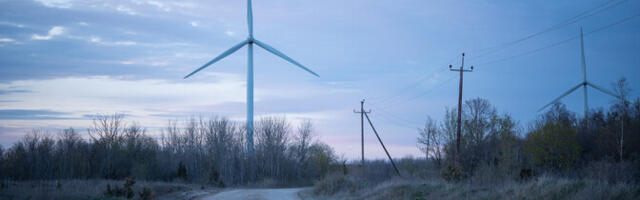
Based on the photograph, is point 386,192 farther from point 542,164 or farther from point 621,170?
point 542,164

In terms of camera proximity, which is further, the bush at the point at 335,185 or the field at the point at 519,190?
the bush at the point at 335,185


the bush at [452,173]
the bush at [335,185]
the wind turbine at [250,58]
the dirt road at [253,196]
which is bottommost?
the dirt road at [253,196]

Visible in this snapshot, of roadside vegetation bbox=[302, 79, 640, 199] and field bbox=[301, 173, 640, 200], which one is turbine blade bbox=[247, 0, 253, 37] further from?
field bbox=[301, 173, 640, 200]

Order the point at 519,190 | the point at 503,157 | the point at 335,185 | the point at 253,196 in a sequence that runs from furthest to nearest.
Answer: the point at 503,157
the point at 335,185
the point at 253,196
the point at 519,190

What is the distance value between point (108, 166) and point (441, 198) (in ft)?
147

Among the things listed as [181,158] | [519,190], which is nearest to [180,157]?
[181,158]

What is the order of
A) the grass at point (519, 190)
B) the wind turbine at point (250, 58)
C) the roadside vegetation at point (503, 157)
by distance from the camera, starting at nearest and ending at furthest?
the grass at point (519, 190), the roadside vegetation at point (503, 157), the wind turbine at point (250, 58)

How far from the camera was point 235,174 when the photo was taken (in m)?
59.8

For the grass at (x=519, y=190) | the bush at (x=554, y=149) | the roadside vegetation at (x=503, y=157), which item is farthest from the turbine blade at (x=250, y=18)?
the bush at (x=554, y=149)

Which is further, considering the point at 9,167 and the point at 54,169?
the point at 54,169

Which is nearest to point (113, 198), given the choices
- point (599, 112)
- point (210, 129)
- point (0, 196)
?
point (0, 196)

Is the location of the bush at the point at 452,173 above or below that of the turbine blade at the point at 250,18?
below

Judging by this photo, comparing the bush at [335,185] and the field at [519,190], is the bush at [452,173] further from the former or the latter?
the field at [519,190]

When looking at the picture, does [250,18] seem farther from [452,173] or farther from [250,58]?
[452,173]
